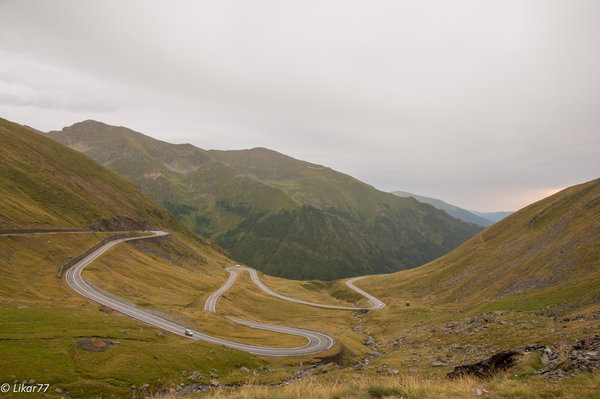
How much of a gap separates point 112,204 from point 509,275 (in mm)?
201300

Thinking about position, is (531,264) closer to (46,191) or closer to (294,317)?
(294,317)

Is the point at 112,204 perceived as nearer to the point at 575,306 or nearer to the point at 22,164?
the point at 22,164

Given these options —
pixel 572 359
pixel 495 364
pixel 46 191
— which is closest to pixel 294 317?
pixel 495 364

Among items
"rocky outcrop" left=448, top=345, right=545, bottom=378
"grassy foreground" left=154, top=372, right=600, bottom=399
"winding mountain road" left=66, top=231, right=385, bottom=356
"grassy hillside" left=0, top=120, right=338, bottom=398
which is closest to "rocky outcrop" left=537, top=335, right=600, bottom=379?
"grassy foreground" left=154, top=372, right=600, bottom=399

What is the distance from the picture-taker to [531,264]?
93.1 m

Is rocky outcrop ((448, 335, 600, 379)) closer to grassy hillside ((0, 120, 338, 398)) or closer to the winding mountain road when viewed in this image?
grassy hillside ((0, 120, 338, 398))

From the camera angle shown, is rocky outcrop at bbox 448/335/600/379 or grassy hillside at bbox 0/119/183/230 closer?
rocky outcrop at bbox 448/335/600/379

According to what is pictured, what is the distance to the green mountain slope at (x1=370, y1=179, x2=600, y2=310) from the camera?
225 feet

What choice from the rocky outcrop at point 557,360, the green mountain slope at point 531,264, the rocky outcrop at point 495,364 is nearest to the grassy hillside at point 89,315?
the rocky outcrop at point 495,364

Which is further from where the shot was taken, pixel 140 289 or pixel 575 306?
pixel 140 289

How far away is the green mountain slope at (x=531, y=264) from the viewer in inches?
2697

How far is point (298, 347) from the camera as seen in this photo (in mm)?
64625

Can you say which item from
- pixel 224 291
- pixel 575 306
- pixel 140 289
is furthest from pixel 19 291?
pixel 575 306

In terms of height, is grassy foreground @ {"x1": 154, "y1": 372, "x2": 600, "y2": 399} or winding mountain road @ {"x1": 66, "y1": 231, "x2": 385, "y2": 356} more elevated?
grassy foreground @ {"x1": 154, "y1": 372, "x2": 600, "y2": 399}
